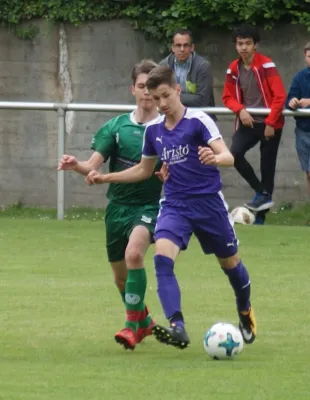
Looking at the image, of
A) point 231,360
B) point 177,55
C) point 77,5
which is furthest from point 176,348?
point 77,5

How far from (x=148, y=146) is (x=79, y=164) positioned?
0.49m

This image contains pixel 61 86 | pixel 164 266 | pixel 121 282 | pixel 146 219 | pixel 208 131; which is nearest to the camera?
pixel 164 266

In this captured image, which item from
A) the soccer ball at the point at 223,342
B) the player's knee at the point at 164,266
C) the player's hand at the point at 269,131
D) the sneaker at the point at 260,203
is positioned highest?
the player's knee at the point at 164,266

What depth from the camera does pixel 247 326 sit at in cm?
861

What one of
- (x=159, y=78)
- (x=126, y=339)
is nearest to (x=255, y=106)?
(x=159, y=78)

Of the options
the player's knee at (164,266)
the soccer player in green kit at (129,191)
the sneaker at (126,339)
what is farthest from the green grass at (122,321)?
the player's knee at (164,266)

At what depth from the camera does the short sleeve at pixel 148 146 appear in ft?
27.6

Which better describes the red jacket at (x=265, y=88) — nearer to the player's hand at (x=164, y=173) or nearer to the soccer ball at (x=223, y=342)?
the player's hand at (x=164, y=173)

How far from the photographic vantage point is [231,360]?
26.2 feet

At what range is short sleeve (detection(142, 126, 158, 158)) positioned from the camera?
8.41m

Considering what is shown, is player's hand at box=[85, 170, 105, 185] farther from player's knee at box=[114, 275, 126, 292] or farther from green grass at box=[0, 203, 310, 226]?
green grass at box=[0, 203, 310, 226]

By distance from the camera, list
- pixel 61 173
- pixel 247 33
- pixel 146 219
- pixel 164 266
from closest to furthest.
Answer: pixel 164 266 → pixel 146 219 → pixel 247 33 → pixel 61 173

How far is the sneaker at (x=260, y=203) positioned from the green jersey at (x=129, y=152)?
665cm

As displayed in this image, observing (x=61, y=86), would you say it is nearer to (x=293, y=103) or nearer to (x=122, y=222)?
(x=293, y=103)
